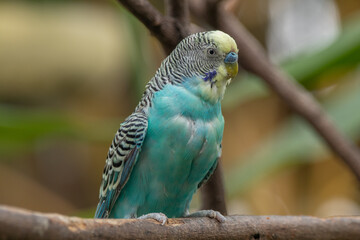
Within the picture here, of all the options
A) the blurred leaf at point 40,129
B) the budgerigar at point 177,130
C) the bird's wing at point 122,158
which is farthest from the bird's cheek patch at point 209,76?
the blurred leaf at point 40,129

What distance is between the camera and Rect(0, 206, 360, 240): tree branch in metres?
1.64

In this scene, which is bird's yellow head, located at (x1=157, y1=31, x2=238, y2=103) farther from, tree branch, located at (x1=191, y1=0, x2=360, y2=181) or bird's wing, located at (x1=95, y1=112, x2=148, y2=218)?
tree branch, located at (x1=191, y1=0, x2=360, y2=181)

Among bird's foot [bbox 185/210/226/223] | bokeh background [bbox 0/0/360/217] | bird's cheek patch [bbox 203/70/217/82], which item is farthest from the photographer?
bokeh background [bbox 0/0/360/217]

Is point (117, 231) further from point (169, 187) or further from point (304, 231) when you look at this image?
point (304, 231)

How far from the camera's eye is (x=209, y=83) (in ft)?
8.27

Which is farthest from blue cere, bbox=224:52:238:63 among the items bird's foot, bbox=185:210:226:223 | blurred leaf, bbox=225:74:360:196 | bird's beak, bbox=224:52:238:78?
blurred leaf, bbox=225:74:360:196

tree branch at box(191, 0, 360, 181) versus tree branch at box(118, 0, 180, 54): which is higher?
tree branch at box(191, 0, 360, 181)

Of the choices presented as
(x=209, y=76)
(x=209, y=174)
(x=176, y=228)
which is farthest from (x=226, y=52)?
(x=176, y=228)

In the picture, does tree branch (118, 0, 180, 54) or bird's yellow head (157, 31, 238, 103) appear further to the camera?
bird's yellow head (157, 31, 238, 103)

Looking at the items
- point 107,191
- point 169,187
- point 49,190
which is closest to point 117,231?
point 169,187

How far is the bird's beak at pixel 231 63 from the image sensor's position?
2432mm

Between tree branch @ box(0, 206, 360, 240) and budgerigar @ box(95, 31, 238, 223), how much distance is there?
10 cm

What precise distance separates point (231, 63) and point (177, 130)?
41 cm

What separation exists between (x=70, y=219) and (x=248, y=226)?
0.89 m
